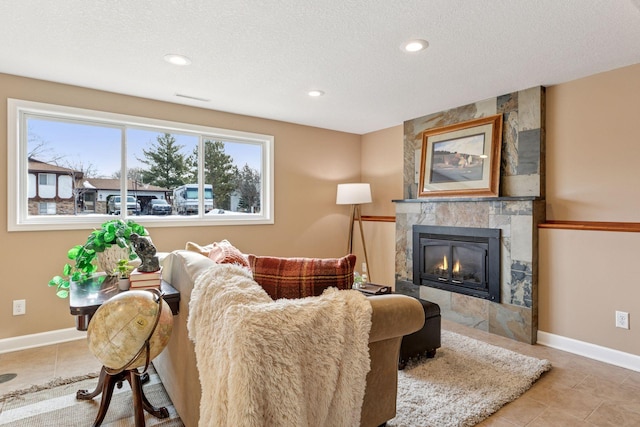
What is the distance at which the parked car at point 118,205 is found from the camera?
3.42 metres

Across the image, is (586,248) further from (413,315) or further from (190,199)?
(190,199)

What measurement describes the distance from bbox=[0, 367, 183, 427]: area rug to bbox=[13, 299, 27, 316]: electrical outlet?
100cm

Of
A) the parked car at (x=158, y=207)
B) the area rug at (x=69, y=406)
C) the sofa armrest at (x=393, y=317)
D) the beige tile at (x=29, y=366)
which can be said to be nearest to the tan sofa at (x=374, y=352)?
the sofa armrest at (x=393, y=317)

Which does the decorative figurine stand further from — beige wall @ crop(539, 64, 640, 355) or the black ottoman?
beige wall @ crop(539, 64, 640, 355)

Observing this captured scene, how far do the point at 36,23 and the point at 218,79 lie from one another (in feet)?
4.05

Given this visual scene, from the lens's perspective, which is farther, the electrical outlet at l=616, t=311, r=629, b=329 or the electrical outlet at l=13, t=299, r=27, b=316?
the electrical outlet at l=13, t=299, r=27, b=316

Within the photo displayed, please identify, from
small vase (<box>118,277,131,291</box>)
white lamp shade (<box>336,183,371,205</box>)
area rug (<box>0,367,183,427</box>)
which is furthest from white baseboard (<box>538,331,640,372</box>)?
small vase (<box>118,277,131,291</box>)

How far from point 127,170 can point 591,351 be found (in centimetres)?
456

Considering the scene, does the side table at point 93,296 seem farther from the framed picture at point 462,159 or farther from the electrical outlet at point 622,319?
the electrical outlet at point 622,319

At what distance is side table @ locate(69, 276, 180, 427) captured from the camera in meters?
1.70

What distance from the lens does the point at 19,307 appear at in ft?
9.61

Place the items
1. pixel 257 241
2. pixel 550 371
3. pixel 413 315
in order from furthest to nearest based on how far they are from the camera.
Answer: pixel 257 241, pixel 550 371, pixel 413 315

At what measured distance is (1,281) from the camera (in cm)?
286

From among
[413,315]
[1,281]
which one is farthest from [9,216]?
[413,315]
